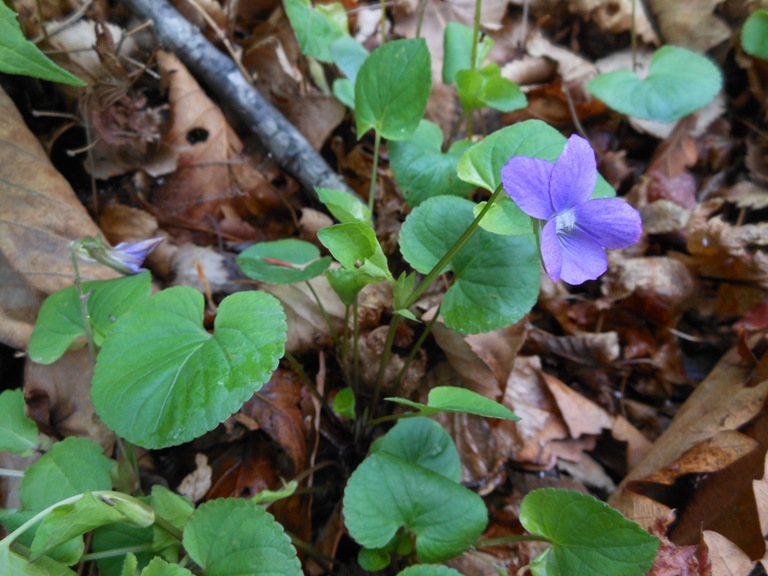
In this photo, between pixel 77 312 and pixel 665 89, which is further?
pixel 665 89

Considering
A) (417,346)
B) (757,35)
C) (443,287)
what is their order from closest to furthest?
(417,346) < (443,287) < (757,35)

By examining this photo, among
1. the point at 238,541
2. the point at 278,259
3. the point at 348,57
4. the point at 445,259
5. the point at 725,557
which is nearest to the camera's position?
the point at 238,541

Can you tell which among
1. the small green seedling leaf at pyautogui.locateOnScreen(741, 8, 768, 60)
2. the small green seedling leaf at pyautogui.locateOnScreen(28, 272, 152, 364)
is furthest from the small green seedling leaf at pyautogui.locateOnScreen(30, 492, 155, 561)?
the small green seedling leaf at pyautogui.locateOnScreen(741, 8, 768, 60)

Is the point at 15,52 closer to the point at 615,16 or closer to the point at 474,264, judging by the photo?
the point at 474,264

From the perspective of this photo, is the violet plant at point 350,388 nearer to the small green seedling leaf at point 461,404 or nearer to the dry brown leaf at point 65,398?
the small green seedling leaf at point 461,404

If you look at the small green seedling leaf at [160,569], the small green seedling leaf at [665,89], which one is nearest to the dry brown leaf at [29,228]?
the small green seedling leaf at [160,569]

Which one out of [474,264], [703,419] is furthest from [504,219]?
[703,419]

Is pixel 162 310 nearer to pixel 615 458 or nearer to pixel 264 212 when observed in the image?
pixel 264 212

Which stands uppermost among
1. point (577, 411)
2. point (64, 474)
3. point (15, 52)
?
point (15, 52)
